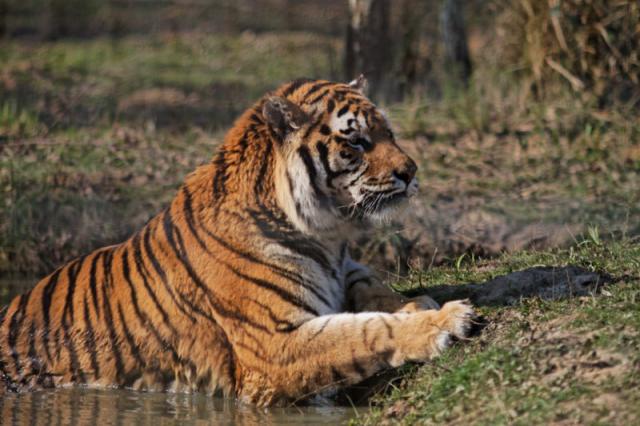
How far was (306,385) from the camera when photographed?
498 centimetres

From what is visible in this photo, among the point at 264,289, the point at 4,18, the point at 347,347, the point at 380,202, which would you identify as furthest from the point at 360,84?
the point at 4,18

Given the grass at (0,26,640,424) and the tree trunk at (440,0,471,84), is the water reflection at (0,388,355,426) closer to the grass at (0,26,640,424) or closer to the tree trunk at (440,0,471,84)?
the grass at (0,26,640,424)

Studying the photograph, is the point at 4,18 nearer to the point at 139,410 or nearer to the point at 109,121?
the point at 109,121

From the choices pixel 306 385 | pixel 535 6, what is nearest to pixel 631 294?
pixel 306 385

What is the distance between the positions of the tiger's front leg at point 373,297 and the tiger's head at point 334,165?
0.40 meters

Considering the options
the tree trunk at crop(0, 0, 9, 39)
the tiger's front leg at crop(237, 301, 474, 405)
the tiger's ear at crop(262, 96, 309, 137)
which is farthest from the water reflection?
the tree trunk at crop(0, 0, 9, 39)

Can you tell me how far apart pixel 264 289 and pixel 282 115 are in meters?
0.84

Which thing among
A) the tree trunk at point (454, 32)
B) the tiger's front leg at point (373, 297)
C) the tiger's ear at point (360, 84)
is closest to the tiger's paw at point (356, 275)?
the tiger's front leg at point (373, 297)

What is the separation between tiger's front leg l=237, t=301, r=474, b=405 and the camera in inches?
189

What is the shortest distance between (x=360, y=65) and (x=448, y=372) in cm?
682

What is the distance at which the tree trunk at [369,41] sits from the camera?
35.9 feet

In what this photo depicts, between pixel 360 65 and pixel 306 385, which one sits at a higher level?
pixel 360 65

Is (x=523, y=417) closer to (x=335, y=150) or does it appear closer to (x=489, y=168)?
(x=335, y=150)

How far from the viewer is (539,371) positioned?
14.3 ft
